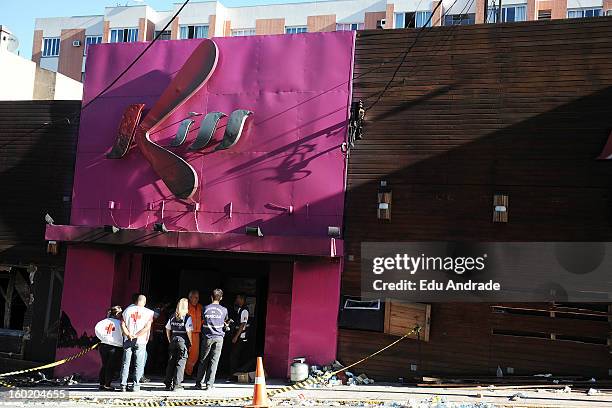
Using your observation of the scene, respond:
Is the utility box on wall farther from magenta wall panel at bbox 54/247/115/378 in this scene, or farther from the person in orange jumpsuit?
magenta wall panel at bbox 54/247/115/378

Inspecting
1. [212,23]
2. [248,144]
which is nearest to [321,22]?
[212,23]

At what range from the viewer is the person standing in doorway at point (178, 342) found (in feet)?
36.1

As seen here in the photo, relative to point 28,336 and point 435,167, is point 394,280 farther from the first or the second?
point 28,336

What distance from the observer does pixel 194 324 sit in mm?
12414

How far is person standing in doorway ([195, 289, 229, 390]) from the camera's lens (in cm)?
1091

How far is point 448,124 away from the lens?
480 inches

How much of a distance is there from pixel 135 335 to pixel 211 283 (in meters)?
4.83

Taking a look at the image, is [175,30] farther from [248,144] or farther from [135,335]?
[135,335]

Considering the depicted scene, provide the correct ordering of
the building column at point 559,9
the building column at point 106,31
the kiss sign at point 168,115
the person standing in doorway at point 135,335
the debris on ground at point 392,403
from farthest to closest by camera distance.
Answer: the building column at point 106,31 < the building column at point 559,9 < the kiss sign at point 168,115 < the person standing in doorway at point 135,335 < the debris on ground at point 392,403

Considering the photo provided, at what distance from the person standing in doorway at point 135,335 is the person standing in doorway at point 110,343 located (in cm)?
20

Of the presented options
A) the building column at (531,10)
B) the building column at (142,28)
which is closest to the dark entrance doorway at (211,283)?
the building column at (531,10)

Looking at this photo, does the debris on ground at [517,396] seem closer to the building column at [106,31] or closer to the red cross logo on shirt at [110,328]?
the red cross logo on shirt at [110,328]

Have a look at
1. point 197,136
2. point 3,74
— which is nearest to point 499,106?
point 197,136

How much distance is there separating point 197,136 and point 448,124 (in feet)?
16.7
